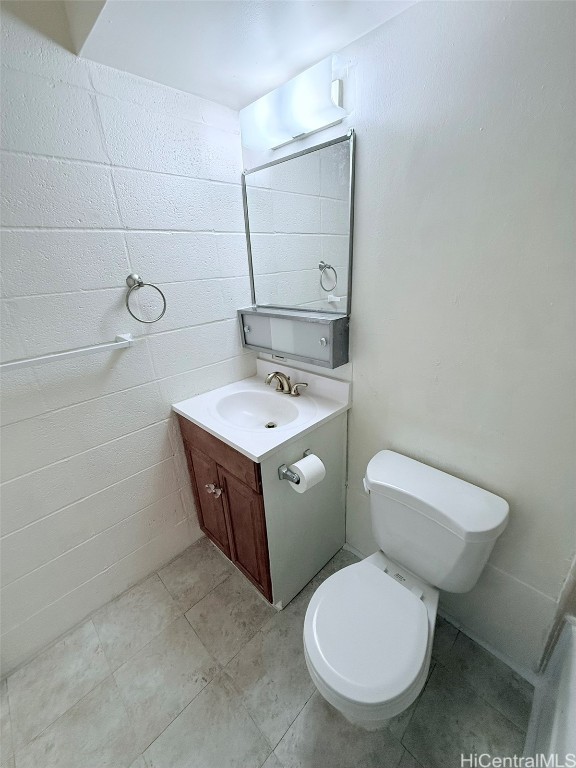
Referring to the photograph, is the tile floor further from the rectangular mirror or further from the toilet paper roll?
the rectangular mirror

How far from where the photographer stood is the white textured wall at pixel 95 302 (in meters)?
0.93

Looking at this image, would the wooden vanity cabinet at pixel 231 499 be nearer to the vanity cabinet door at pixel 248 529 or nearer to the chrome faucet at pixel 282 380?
the vanity cabinet door at pixel 248 529

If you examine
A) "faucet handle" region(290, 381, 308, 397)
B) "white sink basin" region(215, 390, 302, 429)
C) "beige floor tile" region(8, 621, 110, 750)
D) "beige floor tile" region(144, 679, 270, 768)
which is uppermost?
"faucet handle" region(290, 381, 308, 397)

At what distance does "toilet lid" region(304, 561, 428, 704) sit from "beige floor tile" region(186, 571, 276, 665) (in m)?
0.53

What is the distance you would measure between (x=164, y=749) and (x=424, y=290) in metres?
1.72

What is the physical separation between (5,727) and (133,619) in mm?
443

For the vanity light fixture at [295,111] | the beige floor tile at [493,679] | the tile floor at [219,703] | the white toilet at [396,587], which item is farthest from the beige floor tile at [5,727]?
the vanity light fixture at [295,111]

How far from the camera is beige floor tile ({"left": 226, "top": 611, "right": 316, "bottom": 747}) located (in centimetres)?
105

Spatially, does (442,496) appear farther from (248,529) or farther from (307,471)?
(248,529)

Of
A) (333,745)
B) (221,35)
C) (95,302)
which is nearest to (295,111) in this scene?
(221,35)

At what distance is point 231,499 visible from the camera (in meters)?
1.29

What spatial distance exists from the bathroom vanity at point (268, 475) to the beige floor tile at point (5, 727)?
878 mm

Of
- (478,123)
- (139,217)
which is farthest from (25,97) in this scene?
(478,123)

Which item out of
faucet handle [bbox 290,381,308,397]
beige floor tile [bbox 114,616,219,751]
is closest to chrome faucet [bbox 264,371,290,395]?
faucet handle [bbox 290,381,308,397]
